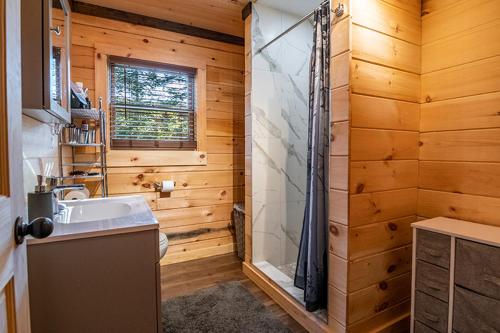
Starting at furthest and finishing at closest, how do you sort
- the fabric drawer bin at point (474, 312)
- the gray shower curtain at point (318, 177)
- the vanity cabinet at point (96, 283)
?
the gray shower curtain at point (318, 177) < the fabric drawer bin at point (474, 312) < the vanity cabinet at point (96, 283)

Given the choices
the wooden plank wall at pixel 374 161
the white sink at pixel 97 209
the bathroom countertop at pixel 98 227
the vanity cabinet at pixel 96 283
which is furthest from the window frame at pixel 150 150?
the wooden plank wall at pixel 374 161

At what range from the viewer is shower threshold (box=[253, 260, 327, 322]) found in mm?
1681

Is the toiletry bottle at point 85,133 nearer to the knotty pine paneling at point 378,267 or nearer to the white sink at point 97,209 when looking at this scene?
the white sink at point 97,209

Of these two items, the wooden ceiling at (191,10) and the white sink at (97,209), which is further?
the wooden ceiling at (191,10)

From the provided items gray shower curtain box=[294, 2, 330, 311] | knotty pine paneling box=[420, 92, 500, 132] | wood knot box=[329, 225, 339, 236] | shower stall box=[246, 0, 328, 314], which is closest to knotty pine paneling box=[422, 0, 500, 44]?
knotty pine paneling box=[420, 92, 500, 132]

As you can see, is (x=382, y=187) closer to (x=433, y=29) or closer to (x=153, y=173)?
(x=433, y=29)

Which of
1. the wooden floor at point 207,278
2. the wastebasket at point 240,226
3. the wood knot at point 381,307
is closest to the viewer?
the wood knot at point 381,307

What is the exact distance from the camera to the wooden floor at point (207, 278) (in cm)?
189

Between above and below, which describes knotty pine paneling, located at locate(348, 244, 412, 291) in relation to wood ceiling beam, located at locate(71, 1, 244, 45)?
below

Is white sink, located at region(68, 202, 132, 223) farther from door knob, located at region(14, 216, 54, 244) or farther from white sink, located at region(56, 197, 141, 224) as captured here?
door knob, located at region(14, 216, 54, 244)

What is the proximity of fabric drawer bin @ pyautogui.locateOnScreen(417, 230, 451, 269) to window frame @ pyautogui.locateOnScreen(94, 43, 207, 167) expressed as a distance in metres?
1.91

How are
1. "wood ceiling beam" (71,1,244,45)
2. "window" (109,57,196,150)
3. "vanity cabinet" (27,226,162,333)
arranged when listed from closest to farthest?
"vanity cabinet" (27,226,162,333)
"wood ceiling beam" (71,1,244,45)
"window" (109,57,196,150)

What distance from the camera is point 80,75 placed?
2.17m

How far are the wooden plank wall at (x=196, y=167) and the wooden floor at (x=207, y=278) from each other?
5.7 inches
